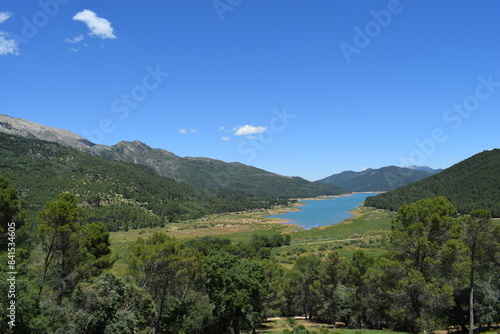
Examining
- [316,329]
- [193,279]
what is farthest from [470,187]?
[193,279]

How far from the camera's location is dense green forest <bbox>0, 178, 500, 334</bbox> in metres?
16.2

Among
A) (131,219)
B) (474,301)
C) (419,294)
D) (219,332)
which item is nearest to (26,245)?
(219,332)

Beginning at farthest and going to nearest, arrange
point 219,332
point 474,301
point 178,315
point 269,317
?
point 269,317
point 219,332
point 178,315
point 474,301

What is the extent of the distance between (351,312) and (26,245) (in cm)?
3105

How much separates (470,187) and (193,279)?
187066mm

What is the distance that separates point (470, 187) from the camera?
162 meters

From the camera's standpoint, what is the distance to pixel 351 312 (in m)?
29.2

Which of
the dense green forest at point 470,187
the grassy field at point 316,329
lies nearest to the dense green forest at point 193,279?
the grassy field at point 316,329

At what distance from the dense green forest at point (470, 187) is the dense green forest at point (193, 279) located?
128481 millimetres

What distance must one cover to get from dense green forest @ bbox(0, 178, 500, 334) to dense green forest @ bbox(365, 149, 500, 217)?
128481 mm

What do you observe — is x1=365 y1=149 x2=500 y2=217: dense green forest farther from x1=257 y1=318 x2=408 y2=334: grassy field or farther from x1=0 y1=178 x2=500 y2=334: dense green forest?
x1=257 y1=318 x2=408 y2=334: grassy field

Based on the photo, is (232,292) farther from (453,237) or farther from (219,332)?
(453,237)

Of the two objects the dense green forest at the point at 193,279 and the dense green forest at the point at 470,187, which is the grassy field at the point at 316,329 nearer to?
the dense green forest at the point at 193,279

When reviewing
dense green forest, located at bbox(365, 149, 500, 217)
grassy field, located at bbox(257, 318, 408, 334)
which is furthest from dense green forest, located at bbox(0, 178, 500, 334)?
dense green forest, located at bbox(365, 149, 500, 217)
